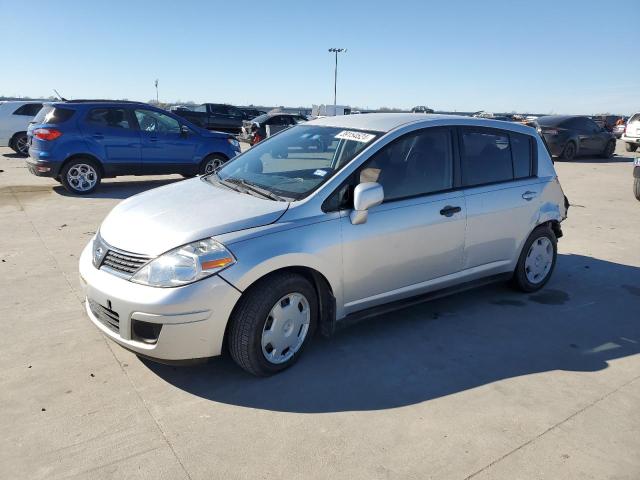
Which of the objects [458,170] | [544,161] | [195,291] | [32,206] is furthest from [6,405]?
[32,206]

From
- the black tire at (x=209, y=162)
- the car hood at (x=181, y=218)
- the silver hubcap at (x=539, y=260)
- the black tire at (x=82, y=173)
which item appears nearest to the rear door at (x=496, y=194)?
the silver hubcap at (x=539, y=260)

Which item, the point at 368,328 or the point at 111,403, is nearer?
the point at 111,403

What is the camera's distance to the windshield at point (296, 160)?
12.7 feet

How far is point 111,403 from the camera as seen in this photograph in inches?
125

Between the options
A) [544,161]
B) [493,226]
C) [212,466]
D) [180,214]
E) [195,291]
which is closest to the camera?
[212,466]

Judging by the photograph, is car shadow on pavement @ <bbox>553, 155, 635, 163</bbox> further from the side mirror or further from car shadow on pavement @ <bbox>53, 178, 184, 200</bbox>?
the side mirror

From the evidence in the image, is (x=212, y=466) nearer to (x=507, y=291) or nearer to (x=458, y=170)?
(x=458, y=170)

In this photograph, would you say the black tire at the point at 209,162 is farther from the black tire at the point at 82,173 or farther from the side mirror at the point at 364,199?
the side mirror at the point at 364,199

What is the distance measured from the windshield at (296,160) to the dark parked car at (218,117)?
74.5 feet

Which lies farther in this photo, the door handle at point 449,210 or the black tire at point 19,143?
the black tire at point 19,143

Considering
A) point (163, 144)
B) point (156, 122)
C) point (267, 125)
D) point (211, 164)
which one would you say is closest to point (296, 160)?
point (163, 144)

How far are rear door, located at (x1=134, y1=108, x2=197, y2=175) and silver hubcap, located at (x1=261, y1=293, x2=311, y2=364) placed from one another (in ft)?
25.8

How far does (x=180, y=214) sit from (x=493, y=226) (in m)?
2.69

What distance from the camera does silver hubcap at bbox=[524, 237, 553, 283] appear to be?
5.16 metres
